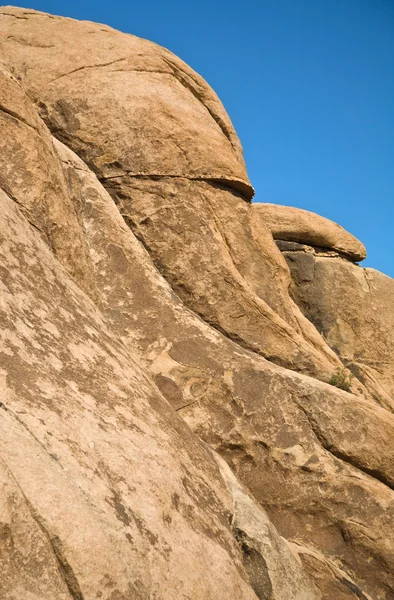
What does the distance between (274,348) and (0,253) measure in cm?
506

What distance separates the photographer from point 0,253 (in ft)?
15.0

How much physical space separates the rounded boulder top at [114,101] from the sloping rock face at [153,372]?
0.03m

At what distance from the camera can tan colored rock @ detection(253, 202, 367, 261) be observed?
14562 mm

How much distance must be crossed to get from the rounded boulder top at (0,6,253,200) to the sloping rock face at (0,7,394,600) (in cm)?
3

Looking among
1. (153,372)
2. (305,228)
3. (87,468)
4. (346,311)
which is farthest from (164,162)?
(87,468)

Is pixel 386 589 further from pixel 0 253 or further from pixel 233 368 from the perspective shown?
pixel 0 253

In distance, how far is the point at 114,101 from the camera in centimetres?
973

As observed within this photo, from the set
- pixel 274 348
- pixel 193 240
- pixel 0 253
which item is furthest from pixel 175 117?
pixel 0 253

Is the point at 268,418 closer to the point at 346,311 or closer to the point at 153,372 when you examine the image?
the point at 153,372

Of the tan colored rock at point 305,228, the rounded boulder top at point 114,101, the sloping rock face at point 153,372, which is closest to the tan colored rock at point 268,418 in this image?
the sloping rock face at point 153,372

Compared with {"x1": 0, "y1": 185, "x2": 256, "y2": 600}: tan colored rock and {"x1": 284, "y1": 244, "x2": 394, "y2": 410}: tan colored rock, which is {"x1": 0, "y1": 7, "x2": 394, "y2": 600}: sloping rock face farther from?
{"x1": 284, "y1": 244, "x2": 394, "y2": 410}: tan colored rock

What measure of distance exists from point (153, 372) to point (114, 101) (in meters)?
4.09

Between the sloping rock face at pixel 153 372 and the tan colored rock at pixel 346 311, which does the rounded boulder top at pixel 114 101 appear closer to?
the sloping rock face at pixel 153 372

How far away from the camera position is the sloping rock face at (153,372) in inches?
136
